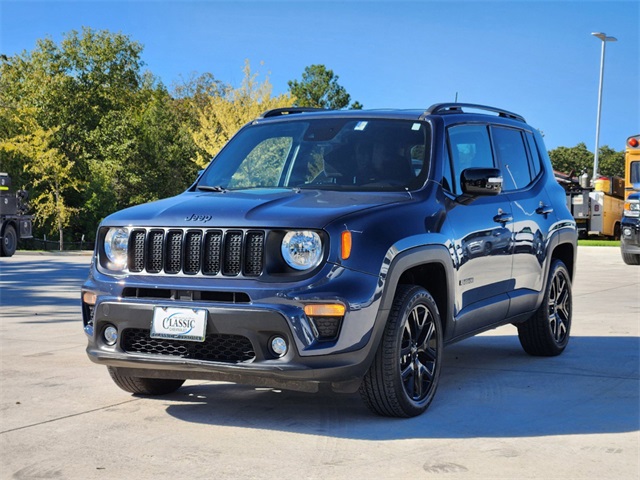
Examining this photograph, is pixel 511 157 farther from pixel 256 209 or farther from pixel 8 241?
pixel 8 241

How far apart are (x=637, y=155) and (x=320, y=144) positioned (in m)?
15.9

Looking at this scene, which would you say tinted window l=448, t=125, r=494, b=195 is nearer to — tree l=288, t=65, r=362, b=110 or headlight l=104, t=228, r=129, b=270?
headlight l=104, t=228, r=129, b=270

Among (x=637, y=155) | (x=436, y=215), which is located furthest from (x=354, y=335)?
(x=637, y=155)

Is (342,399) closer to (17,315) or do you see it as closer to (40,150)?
(17,315)

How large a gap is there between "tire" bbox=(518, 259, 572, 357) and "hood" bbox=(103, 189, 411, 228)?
2.45m

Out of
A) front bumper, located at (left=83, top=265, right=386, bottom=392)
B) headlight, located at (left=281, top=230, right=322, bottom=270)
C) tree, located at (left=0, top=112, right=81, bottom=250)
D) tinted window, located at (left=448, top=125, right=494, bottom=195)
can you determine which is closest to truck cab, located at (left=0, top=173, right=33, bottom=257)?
tree, located at (left=0, top=112, right=81, bottom=250)

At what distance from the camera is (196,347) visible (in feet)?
17.3

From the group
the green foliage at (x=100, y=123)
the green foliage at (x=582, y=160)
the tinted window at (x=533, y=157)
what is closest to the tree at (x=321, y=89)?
the green foliage at (x=100, y=123)

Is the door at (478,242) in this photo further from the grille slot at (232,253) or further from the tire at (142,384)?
the tire at (142,384)

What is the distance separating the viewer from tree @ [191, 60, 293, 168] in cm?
4478

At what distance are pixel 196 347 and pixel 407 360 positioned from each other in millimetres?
1226

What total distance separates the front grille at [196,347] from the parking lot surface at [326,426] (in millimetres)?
412

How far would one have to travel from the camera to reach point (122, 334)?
17.8 feet

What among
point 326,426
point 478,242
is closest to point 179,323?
point 326,426
